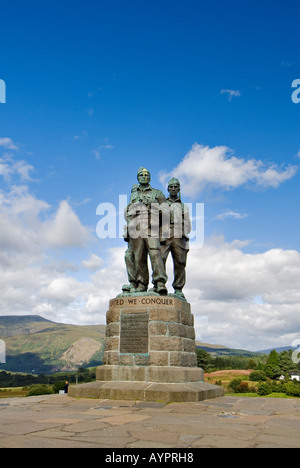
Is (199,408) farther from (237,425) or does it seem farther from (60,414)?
(60,414)

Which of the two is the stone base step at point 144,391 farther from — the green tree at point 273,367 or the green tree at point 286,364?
the green tree at point 286,364

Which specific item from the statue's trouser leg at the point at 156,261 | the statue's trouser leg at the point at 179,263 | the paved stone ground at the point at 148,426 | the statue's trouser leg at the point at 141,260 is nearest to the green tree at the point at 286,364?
the statue's trouser leg at the point at 179,263

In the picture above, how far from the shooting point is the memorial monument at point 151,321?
9.34 metres

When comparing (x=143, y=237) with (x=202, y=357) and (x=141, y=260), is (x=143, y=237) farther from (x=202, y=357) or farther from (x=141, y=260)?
(x=202, y=357)

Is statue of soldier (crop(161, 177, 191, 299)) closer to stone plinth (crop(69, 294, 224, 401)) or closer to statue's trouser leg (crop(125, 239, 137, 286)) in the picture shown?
statue's trouser leg (crop(125, 239, 137, 286))

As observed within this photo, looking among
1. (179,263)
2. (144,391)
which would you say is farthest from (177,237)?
(144,391)

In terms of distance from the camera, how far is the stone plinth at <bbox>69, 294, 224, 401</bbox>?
30.0ft

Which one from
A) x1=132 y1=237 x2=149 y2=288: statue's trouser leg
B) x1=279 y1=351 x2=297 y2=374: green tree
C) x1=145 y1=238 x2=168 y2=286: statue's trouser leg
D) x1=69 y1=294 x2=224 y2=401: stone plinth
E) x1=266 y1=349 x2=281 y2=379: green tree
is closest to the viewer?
x1=69 y1=294 x2=224 y2=401: stone plinth

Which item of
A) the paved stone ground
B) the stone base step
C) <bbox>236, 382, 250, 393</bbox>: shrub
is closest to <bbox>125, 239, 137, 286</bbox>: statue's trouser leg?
the stone base step

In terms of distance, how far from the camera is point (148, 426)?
5.49 m

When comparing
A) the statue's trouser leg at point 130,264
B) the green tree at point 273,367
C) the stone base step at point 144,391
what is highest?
the statue's trouser leg at point 130,264

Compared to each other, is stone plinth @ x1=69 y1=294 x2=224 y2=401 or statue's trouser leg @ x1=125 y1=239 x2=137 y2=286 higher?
statue's trouser leg @ x1=125 y1=239 x2=137 y2=286
